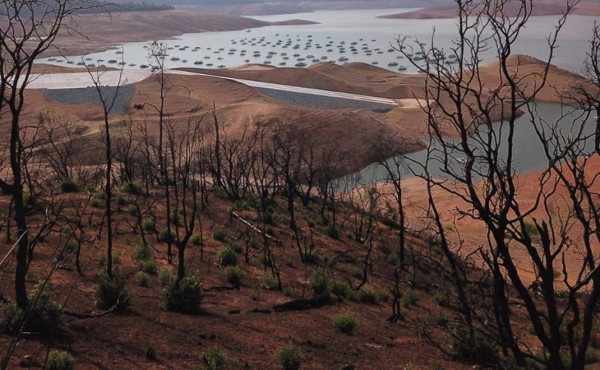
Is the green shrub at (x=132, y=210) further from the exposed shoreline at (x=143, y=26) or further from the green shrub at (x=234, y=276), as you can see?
the exposed shoreline at (x=143, y=26)

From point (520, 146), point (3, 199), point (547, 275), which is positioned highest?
point (547, 275)

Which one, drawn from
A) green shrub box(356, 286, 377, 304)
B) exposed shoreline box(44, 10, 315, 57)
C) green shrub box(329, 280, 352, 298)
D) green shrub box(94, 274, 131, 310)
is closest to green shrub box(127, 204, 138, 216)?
green shrub box(329, 280, 352, 298)

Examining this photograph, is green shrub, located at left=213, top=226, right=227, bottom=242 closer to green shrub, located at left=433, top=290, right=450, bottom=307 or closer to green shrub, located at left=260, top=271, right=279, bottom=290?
green shrub, located at left=260, top=271, right=279, bottom=290

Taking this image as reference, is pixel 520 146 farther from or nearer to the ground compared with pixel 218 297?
nearer to the ground

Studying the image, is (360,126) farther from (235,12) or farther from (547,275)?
(235,12)

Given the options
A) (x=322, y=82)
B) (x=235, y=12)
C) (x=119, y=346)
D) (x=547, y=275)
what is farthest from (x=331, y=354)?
(x=235, y=12)
